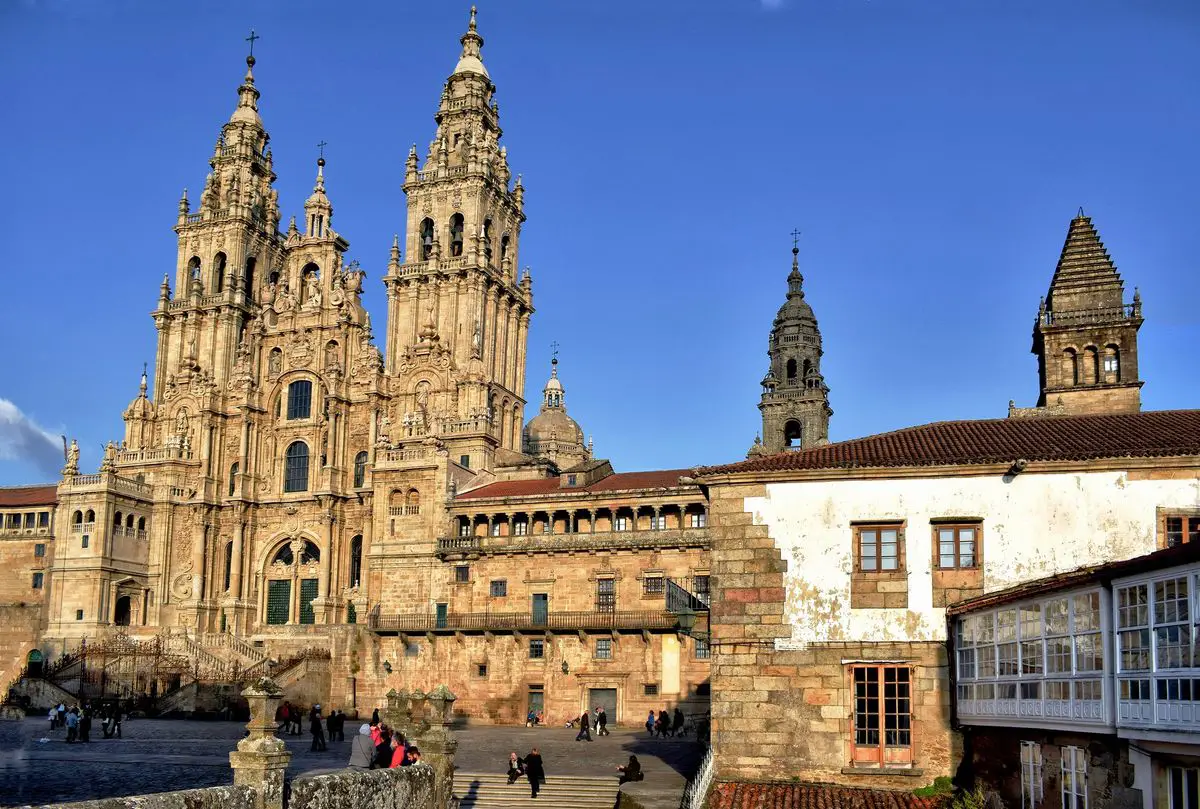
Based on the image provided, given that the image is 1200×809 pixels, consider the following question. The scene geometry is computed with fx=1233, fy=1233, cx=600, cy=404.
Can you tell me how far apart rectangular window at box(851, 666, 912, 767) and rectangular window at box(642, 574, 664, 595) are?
27191 millimetres

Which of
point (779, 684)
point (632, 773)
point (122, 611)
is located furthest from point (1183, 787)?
point (122, 611)

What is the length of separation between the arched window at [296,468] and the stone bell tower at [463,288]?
666cm

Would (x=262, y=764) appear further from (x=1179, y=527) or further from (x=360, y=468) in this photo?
(x=360, y=468)

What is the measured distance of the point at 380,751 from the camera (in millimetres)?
21172

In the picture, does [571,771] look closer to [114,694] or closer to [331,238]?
[114,694]

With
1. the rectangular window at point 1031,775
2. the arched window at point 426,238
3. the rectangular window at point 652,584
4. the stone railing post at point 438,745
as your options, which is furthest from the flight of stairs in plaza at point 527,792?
the arched window at point 426,238

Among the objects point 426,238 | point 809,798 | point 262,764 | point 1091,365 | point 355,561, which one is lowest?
point 809,798

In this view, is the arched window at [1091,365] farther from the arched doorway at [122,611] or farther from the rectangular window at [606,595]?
the arched doorway at [122,611]

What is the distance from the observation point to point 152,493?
7150cm

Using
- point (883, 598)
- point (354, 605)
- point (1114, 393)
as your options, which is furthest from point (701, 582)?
point (883, 598)

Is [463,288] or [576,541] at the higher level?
[463,288]

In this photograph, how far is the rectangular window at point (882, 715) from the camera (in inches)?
944

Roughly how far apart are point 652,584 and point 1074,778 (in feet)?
110

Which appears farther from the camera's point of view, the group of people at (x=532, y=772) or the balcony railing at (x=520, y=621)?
the balcony railing at (x=520, y=621)
